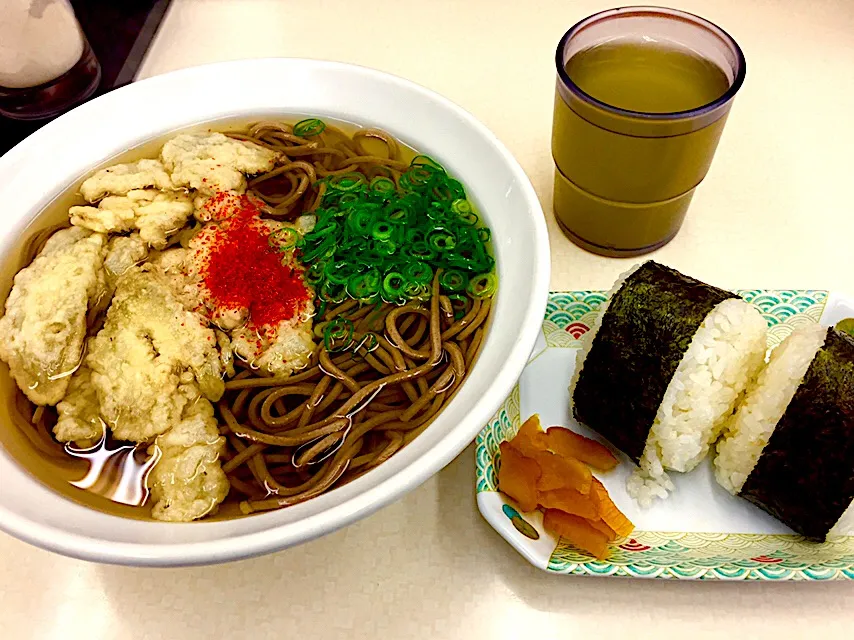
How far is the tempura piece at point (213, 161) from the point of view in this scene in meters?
1.44

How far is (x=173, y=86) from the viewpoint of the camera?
4.89 feet

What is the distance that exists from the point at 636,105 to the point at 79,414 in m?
1.28

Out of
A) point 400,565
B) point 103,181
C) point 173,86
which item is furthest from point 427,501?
point 173,86

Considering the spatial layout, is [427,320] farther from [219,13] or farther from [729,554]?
[219,13]

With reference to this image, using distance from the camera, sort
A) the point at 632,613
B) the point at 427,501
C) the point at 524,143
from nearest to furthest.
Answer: the point at 632,613, the point at 427,501, the point at 524,143

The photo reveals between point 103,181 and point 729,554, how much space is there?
1.45 metres

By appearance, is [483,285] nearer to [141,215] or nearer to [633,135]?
[633,135]

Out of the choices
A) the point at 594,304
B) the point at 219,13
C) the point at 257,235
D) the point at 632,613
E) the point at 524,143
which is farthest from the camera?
the point at 219,13

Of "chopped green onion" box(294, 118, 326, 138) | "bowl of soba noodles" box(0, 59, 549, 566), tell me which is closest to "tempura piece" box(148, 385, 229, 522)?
"bowl of soba noodles" box(0, 59, 549, 566)

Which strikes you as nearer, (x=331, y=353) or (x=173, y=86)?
(x=331, y=353)

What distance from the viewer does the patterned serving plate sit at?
3.46 ft

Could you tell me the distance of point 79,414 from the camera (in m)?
1.16

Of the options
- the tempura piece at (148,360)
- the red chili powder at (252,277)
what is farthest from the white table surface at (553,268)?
the red chili powder at (252,277)

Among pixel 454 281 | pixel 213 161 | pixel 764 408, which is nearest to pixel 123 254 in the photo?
pixel 213 161
